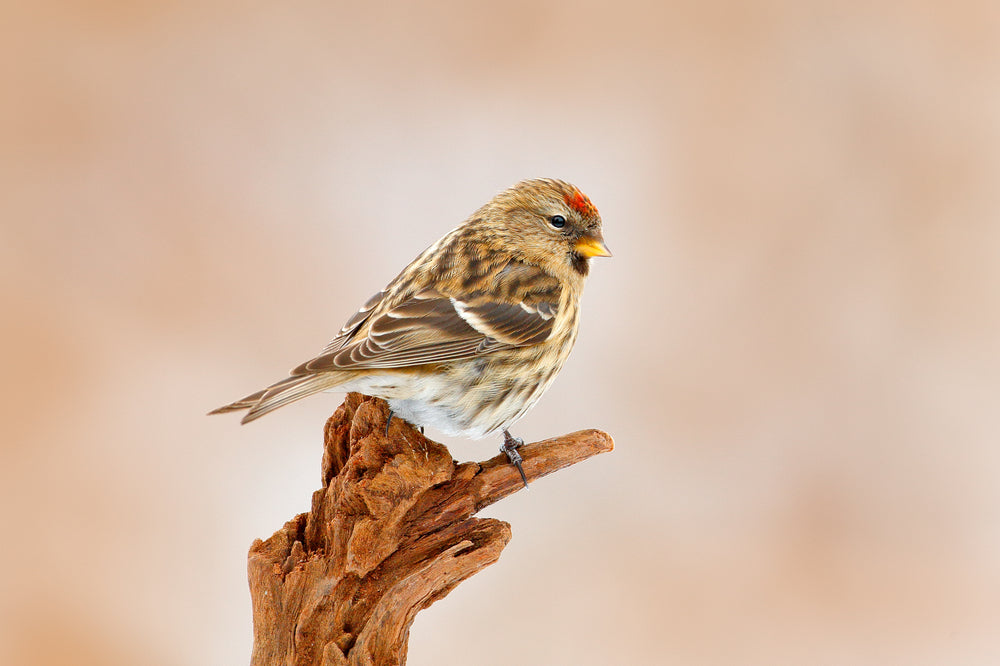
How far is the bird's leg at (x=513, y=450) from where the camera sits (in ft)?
6.15

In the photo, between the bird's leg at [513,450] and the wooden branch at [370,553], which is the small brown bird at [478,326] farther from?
the wooden branch at [370,553]

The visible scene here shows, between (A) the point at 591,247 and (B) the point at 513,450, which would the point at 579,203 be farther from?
(B) the point at 513,450

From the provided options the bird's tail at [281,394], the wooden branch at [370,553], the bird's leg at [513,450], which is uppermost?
the bird's tail at [281,394]

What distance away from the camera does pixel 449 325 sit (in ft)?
6.06

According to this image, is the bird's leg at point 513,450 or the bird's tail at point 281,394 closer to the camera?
the bird's tail at point 281,394

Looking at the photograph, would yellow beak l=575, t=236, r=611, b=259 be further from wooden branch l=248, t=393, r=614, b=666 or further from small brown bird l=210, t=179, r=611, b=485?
wooden branch l=248, t=393, r=614, b=666

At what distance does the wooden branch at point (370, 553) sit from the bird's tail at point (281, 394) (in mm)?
165

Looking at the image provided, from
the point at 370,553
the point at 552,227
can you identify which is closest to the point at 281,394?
the point at 370,553

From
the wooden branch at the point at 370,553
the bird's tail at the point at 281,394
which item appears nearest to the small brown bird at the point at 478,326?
the bird's tail at the point at 281,394

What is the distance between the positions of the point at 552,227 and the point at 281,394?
0.83 metres

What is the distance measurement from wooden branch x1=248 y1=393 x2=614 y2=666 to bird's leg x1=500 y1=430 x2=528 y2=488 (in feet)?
0.28

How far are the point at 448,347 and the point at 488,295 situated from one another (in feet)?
0.72

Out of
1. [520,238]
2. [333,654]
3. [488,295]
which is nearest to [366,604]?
[333,654]

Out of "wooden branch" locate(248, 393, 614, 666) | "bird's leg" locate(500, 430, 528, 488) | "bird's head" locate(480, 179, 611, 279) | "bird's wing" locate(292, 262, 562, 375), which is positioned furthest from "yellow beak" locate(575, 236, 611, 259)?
"wooden branch" locate(248, 393, 614, 666)
